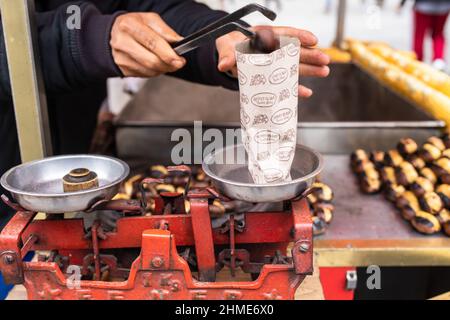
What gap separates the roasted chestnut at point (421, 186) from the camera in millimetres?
2260

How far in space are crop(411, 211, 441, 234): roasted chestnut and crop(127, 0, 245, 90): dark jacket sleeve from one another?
3.04 feet

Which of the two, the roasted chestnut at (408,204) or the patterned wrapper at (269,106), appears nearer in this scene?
the patterned wrapper at (269,106)

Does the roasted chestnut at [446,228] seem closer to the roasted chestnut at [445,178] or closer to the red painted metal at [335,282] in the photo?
the roasted chestnut at [445,178]

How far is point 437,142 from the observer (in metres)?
2.49

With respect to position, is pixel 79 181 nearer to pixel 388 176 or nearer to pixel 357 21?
pixel 388 176

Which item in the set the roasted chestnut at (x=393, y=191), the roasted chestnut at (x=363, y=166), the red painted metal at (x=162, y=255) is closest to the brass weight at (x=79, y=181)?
the red painted metal at (x=162, y=255)

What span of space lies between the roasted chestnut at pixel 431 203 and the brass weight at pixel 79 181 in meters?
1.44

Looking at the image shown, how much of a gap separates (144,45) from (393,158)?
148 centimetres

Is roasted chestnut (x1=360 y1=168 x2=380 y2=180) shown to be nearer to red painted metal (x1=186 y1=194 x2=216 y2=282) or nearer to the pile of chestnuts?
the pile of chestnuts

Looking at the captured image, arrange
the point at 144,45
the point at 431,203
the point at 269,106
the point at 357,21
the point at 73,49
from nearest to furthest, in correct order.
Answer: the point at 269,106 < the point at 144,45 < the point at 73,49 < the point at 431,203 < the point at 357,21

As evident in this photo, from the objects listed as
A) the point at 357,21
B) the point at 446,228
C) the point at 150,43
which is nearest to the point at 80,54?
the point at 150,43

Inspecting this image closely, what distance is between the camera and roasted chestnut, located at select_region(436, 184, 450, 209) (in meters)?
2.18

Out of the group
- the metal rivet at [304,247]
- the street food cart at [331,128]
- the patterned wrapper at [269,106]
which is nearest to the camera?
the patterned wrapper at [269,106]
